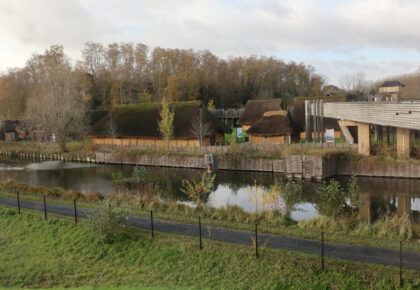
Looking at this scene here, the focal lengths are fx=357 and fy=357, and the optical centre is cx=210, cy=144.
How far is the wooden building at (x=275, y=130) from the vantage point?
1385 inches

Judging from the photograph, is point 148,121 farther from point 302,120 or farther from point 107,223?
point 107,223

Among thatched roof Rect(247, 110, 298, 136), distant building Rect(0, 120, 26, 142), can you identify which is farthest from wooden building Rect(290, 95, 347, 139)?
distant building Rect(0, 120, 26, 142)

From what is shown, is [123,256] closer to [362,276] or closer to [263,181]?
[362,276]

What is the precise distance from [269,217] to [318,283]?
5.00 m

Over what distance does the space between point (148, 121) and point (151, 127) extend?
1.33 metres

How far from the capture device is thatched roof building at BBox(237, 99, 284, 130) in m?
45.2

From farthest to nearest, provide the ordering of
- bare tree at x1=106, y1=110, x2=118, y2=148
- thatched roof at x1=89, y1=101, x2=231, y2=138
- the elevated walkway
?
bare tree at x1=106, y1=110, x2=118, y2=148 → thatched roof at x1=89, y1=101, x2=231, y2=138 → the elevated walkway

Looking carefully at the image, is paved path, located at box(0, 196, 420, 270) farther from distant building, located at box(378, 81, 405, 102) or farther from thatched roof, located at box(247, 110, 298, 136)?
distant building, located at box(378, 81, 405, 102)

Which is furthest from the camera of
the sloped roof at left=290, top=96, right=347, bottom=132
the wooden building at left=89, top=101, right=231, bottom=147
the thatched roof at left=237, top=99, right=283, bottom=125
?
the thatched roof at left=237, top=99, right=283, bottom=125

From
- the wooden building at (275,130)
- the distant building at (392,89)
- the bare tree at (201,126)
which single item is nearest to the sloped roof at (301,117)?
the wooden building at (275,130)

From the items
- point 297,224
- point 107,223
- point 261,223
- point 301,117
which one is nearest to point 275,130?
point 301,117

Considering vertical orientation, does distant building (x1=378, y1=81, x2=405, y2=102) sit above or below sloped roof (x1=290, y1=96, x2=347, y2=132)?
above

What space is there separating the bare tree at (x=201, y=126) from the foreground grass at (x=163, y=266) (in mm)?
22751

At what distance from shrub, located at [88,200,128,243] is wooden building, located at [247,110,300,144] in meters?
25.5
